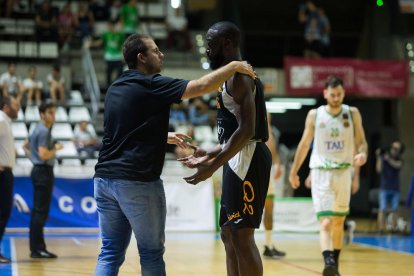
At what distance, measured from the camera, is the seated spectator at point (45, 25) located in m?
21.3

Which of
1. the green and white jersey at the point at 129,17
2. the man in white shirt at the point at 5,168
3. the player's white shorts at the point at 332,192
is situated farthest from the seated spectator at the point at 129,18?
the player's white shorts at the point at 332,192

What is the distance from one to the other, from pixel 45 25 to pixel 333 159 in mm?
13903

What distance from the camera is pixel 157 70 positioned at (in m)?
5.70

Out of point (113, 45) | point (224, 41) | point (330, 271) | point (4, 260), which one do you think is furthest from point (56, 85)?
point (224, 41)

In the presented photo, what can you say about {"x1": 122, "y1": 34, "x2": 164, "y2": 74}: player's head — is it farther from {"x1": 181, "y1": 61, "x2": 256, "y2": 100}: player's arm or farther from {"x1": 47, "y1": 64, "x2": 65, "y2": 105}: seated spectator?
{"x1": 47, "y1": 64, "x2": 65, "y2": 105}: seated spectator

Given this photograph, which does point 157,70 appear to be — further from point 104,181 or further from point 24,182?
point 24,182

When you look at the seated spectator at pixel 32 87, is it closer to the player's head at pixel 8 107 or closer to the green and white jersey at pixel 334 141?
the player's head at pixel 8 107

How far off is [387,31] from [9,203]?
654 inches

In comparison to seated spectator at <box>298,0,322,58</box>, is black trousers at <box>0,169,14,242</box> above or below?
below

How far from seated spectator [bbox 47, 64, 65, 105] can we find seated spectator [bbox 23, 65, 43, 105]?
298mm

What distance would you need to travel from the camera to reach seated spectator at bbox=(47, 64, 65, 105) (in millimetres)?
19594

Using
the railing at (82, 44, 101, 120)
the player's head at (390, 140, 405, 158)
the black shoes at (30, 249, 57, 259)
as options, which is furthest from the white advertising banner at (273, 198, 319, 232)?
the black shoes at (30, 249, 57, 259)

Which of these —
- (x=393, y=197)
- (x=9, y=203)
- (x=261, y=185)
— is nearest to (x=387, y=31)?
(x=393, y=197)

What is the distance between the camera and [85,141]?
1809 cm
